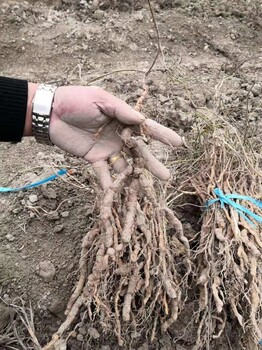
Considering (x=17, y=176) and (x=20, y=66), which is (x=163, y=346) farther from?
(x=20, y=66)

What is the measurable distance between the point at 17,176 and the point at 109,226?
77cm

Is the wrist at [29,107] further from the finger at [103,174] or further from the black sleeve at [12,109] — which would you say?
the finger at [103,174]

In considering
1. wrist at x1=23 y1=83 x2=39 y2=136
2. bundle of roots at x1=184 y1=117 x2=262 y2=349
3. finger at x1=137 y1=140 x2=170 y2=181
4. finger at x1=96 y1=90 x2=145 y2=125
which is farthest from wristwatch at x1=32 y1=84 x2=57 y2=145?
bundle of roots at x1=184 y1=117 x2=262 y2=349

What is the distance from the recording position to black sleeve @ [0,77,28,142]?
1.53 meters

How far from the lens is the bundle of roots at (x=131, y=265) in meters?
1.41

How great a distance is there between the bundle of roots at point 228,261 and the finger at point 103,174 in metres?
0.35

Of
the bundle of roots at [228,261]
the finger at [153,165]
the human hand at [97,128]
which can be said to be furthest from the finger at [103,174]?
the bundle of roots at [228,261]

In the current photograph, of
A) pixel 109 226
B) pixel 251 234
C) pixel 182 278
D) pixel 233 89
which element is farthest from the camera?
pixel 233 89

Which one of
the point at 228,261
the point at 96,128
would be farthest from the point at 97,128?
the point at 228,261

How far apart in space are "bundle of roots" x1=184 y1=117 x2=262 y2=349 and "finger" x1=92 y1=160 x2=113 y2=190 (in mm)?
353

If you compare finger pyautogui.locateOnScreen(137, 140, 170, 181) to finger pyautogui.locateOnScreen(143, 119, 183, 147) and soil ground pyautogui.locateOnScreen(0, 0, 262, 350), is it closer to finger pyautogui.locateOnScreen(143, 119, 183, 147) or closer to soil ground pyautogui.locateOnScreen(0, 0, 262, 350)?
finger pyautogui.locateOnScreen(143, 119, 183, 147)

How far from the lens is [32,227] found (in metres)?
1.82

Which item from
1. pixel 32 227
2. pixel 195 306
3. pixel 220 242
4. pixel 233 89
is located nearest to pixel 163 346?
pixel 195 306

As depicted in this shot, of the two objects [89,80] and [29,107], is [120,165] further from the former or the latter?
[89,80]
